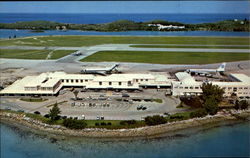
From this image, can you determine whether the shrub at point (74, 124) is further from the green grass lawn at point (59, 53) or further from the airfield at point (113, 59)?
the green grass lawn at point (59, 53)

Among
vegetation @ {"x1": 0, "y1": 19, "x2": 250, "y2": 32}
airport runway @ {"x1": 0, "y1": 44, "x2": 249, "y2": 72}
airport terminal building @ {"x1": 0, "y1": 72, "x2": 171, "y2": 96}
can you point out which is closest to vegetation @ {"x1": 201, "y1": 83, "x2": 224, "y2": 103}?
airport terminal building @ {"x1": 0, "y1": 72, "x2": 171, "y2": 96}

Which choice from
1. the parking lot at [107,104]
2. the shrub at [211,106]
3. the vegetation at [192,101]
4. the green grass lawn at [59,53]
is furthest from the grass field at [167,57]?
the shrub at [211,106]

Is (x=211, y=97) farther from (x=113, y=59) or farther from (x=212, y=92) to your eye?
(x=113, y=59)

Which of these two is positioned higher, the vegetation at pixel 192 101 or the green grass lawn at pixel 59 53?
the green grass lawn at pixel 59 53

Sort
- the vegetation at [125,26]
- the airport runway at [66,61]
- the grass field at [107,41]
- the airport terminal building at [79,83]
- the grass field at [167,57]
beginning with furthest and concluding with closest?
the vegetation at [125,26], the grass field at [107,41], the grass field at [167,57], the airport runway at [66,61], the airport terminal building at [79,83]

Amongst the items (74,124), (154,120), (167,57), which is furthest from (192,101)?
(167,57)

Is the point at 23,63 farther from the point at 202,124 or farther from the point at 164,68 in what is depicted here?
the point at 202,124

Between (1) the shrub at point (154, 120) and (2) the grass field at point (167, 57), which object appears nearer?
(1) the shrub at point (154, 120)
